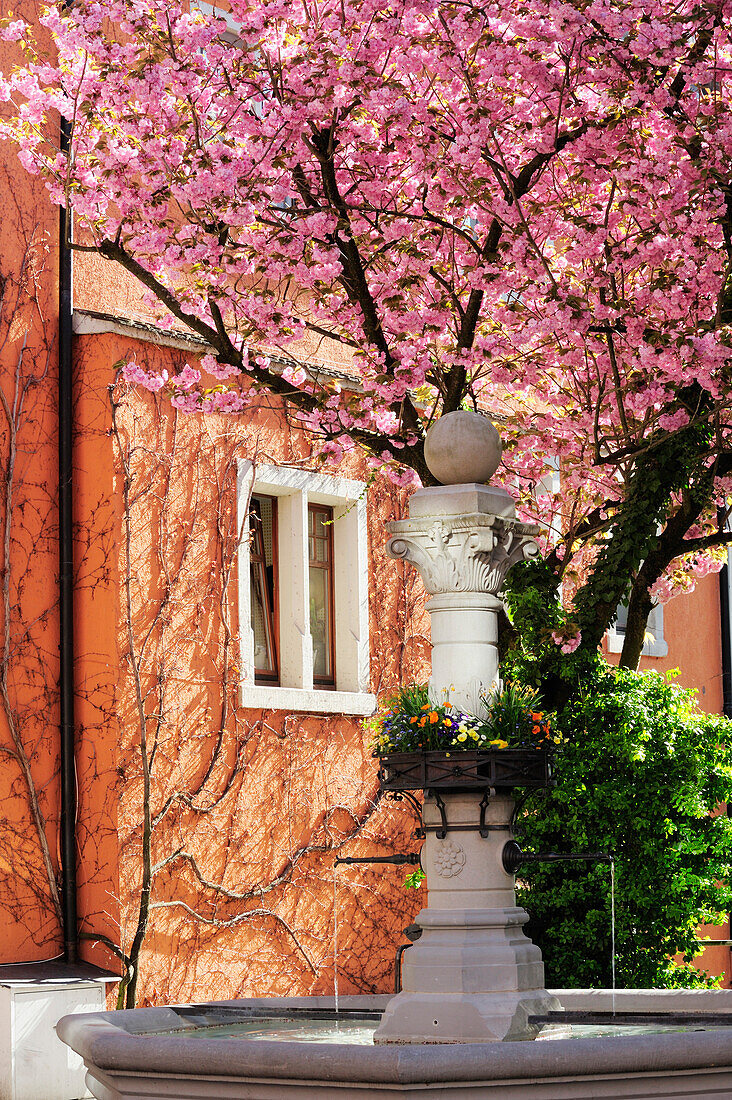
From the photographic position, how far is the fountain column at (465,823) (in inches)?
273

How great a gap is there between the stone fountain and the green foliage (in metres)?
1.68

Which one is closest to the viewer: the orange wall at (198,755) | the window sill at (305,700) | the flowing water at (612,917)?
the flowing water at (612,917)

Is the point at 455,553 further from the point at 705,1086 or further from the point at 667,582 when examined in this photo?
the point at 667,582

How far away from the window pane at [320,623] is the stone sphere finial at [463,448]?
5.59 metres

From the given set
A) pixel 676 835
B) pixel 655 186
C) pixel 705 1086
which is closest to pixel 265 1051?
pixel 705 1086

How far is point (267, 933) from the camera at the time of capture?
11836 mm

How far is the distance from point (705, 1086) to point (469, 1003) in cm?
147

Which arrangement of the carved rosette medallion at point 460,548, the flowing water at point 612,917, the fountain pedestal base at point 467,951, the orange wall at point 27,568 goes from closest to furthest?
the fountain pedestal base at point 467,951 < the carved rosette medallion at point 460,548 < the flowing water at point 612,917 < the orange wall at point 27,568

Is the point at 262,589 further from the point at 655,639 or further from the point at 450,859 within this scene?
the point at 655,639

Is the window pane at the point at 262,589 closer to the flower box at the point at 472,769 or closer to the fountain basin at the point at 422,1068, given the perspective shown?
the flower box at the point at 472,769

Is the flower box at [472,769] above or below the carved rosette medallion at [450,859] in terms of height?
above

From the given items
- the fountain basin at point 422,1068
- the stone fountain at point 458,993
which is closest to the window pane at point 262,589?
the stone fountain at point 458,993

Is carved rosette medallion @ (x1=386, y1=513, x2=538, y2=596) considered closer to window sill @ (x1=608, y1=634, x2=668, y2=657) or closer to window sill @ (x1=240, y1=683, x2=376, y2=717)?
window sill @ (x1=240, y1=683, x2=376, y2=717)

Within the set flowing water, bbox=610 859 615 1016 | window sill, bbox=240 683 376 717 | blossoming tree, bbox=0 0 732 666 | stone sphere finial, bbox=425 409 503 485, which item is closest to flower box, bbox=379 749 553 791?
stone sphere finial, bbox=425 409 503 485
